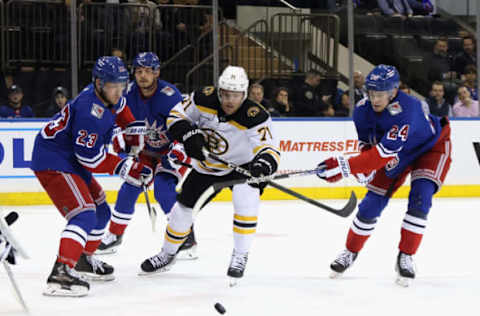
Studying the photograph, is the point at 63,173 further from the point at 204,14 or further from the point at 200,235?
the point at 204,14

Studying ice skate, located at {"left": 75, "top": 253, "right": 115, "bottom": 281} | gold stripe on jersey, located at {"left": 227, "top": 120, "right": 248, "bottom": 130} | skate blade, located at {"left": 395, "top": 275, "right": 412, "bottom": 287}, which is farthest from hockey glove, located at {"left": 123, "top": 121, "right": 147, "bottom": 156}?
skate blade, located at {"left": 395, "top": 275, "right": 412, "bottom": 287}

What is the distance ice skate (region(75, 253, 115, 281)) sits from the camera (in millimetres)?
4173

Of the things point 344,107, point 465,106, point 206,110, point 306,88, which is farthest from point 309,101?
point 206,110

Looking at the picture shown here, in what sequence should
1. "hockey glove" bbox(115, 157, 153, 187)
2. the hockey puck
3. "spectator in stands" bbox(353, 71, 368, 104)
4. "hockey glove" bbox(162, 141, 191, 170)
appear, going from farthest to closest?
"spectator in stands" bbox(353, 71, 368, 104) → "hockey glove" bbox(162, 141, 191, 170) → "hockey glove" bbox(115, 157, 153, 187) → the hockey puck

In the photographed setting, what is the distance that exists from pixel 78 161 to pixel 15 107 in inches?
160

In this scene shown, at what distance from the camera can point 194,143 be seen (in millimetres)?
4055

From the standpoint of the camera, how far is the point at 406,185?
823cm

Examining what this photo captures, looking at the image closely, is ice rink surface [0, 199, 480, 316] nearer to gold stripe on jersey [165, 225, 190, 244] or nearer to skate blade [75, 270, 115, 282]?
skate blade [75, 270, 115, 282]

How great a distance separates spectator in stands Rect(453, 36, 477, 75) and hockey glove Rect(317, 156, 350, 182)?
512cm

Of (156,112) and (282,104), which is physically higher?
(156,112)

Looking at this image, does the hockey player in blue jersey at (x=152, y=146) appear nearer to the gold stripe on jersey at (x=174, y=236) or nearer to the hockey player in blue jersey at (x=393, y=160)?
the gold stripe on jersey at (x=174, y=236)

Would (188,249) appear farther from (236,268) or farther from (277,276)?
(236,268)

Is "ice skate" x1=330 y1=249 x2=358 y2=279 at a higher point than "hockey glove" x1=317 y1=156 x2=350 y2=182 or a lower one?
lower

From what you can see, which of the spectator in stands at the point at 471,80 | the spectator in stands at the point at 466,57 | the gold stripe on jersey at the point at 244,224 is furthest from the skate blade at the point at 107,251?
the spectator in stands at the point at 466,57
